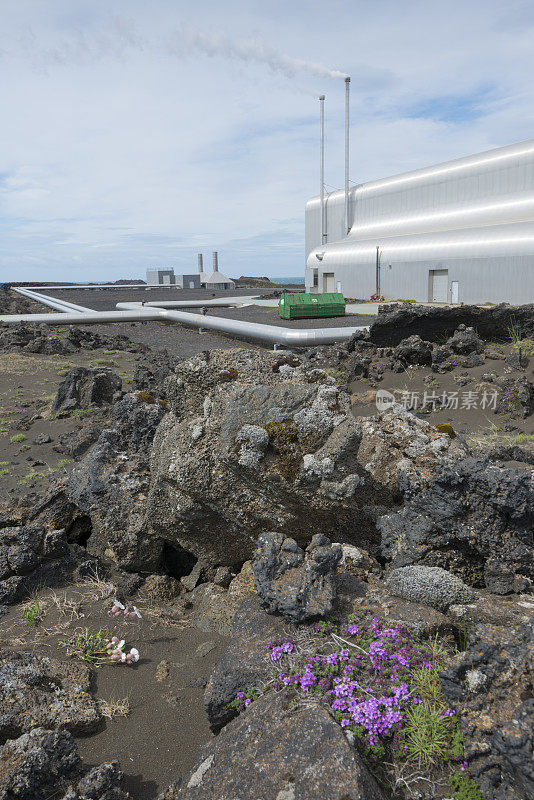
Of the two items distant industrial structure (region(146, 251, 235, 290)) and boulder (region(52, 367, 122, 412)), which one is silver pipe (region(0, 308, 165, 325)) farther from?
distant industrial structure (region(146, 251, 235, 290))

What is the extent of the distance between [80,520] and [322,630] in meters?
3.11

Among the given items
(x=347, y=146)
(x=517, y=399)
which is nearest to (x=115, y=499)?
(x=517, y=399)

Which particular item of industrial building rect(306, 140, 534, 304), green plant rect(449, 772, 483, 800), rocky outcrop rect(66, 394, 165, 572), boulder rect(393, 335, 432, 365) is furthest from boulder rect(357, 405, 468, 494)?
industrial building rect(306, 140, 534, 304)

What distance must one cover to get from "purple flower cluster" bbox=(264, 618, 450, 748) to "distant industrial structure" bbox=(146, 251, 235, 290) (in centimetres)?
6797

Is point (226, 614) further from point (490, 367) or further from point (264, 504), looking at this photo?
point (490, 367)

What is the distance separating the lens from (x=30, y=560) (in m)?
4.50

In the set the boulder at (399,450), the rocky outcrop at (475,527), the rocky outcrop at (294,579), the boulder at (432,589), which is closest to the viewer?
the rocky outcrop at (294,579)

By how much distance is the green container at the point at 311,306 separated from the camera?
2661cm

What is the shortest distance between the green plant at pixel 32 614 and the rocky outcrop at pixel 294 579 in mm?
1753

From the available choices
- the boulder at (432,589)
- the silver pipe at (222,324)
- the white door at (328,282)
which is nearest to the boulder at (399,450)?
the boulder at (432,589)

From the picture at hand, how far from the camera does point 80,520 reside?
532 cm

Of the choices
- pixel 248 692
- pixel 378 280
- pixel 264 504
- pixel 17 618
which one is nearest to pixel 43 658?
pixel 17 618

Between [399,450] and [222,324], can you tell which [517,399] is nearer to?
[399,450]

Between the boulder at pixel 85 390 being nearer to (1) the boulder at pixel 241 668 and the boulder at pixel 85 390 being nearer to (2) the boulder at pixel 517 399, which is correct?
(2) the boulder at pixel 517 399
